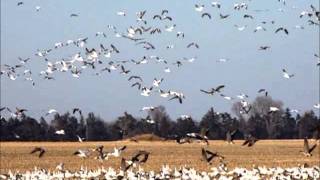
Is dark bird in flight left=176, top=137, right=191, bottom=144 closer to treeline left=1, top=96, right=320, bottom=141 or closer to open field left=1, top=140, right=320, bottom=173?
open field left=1, top=140, right=320, bottom=173

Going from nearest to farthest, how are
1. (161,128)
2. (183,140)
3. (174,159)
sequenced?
(183,140), (174,159), (161,128)

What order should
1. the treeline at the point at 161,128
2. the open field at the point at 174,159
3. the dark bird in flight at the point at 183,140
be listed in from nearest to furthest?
the dark bird in flight at the point at 183,140, the open field at the point at 174,159, the treeline at the point at 161,128

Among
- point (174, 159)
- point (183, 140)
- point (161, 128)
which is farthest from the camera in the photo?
point (161, 128)

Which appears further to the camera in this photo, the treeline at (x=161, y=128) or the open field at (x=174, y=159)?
the treeline at (x=161, y=128)

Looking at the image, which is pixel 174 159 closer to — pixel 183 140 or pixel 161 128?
pixel 183 140

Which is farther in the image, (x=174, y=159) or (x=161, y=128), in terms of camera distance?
(x=161, y=128)

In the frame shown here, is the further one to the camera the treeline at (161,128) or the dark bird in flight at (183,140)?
the treeline at (161,128)

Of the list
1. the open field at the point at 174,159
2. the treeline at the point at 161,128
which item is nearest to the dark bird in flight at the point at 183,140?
the open field at the point at 174,159

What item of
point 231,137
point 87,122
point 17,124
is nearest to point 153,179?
point 231,137

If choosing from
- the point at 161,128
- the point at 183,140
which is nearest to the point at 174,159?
the point at 183,140

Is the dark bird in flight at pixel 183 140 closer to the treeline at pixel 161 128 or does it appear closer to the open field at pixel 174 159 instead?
the open field at pixel 174 159

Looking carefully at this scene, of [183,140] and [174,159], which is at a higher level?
[174,159]

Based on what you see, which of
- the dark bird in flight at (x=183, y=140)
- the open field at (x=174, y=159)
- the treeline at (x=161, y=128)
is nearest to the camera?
the dark bird in flight at (x=183, y=140)

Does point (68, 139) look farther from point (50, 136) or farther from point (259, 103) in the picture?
point (259, 103)
